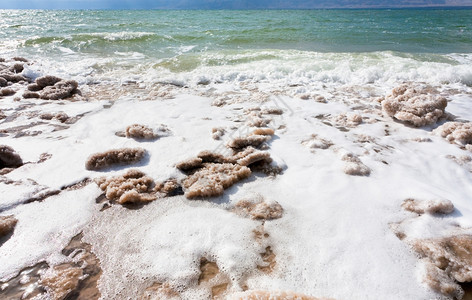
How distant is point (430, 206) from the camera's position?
2.31 metres

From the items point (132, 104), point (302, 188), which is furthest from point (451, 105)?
point (132, 104)

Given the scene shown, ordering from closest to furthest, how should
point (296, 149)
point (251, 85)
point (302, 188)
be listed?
point (302, 188) < point (296, 149) < point (251, 85)

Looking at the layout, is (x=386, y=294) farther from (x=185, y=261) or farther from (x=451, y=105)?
(x=451, y=105)

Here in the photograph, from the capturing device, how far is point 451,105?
5004mm

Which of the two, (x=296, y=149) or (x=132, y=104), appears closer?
(x=296, y=149)

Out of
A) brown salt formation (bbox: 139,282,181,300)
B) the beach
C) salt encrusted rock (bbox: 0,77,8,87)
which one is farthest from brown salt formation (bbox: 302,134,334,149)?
salt encrusted rock (bbox: 0,77,8,87)

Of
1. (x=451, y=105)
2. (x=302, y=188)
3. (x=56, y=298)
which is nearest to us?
(x=56, y=298)

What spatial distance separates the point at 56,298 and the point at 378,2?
209680 millimetres

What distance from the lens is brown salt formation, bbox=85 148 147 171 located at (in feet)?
9.84

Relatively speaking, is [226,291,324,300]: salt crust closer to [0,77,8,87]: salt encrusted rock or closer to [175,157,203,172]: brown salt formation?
[175,157,203,172]: brown salt formation

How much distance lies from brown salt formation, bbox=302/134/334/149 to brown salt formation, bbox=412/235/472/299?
163cm

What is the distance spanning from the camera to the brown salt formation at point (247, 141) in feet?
11.2

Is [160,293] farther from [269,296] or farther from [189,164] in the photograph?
[189,164]

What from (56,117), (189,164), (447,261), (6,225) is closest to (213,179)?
(189,164)
